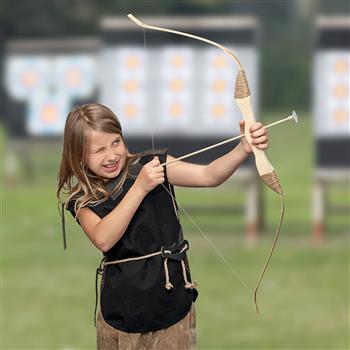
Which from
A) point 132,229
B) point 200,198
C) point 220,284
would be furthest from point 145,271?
point 200,198

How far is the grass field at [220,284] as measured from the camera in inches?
202

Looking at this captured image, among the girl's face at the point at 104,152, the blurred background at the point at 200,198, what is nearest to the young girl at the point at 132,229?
the girl's face at the point at 104,152

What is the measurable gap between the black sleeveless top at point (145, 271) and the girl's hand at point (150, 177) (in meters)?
0.09

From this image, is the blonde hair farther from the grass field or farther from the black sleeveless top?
the grass field

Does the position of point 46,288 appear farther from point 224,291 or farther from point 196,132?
point 196,132

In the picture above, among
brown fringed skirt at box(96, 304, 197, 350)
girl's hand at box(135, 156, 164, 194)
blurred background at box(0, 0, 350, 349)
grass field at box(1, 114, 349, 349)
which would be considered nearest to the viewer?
girl's hand at box(135, 156, 164, 194)

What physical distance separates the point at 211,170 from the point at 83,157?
0.79ft

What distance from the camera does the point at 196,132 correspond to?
7.49 metres

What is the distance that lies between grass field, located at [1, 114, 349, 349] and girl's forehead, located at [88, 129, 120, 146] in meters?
2.74

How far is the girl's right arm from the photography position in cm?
219

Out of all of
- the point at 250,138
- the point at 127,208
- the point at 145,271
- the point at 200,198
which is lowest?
the point at 200,198

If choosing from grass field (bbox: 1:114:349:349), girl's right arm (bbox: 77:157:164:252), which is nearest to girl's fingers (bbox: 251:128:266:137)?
girl's right arm (bbox: 77:157:164:252)

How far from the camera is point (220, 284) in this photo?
20.4ft

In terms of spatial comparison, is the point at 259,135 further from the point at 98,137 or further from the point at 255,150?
the point at 98,137
